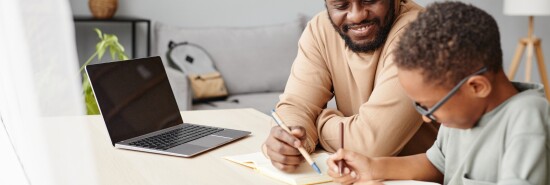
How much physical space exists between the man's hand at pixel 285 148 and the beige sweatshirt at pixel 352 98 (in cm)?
13

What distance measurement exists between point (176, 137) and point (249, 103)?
198cm

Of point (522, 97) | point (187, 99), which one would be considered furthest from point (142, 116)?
point (187, 99)

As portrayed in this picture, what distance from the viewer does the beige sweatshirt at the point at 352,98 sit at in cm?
129

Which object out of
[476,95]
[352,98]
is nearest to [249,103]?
[352,98]

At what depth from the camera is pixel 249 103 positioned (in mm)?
3436

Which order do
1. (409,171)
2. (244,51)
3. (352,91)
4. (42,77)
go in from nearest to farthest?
(42,77) → (409,171) → (352,91) → (244,51)

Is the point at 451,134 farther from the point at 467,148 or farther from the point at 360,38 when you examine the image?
the point at 360,38

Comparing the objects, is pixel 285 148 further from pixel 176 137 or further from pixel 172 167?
pixel 176 137

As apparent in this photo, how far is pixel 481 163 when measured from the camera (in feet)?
3.06

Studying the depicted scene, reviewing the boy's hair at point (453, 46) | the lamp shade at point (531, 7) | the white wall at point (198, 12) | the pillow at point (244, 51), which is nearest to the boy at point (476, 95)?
the boy's hair at point (453, 46)

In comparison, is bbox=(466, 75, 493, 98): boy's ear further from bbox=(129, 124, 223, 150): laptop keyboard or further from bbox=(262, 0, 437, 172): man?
bbox=(129, 124, 223, 150): laptop keyboard

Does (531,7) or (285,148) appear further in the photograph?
(531,7)

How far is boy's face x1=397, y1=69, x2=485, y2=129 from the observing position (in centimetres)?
88

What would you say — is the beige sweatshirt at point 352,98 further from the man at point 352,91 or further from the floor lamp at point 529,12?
the floor lamp at point 529,12
